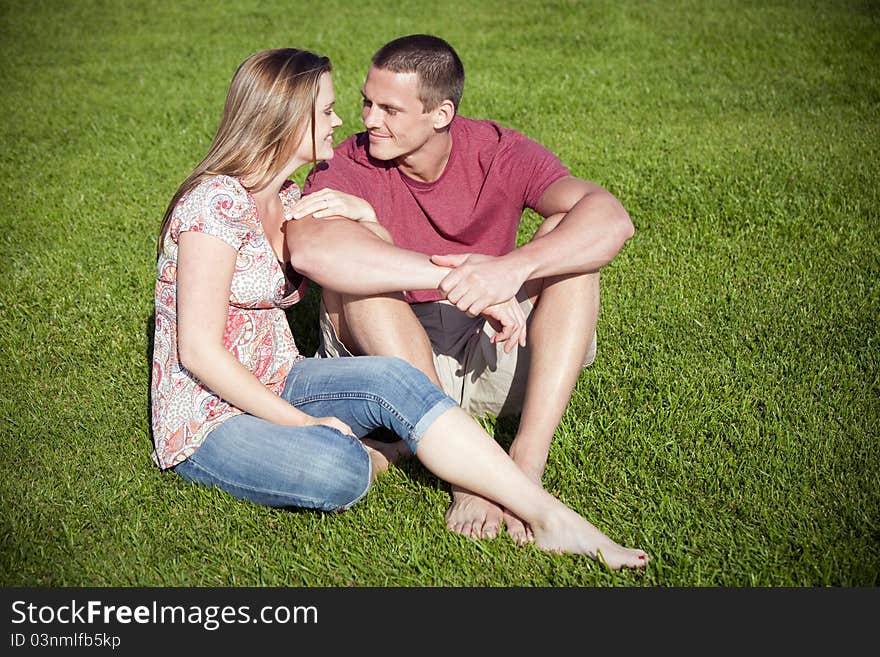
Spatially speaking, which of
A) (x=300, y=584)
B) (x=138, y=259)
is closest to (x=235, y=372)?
(x=300, y=584)

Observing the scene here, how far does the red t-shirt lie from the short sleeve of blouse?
101cm

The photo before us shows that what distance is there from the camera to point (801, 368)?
512 cm

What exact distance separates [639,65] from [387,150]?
8.08m

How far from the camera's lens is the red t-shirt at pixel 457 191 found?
4.89m

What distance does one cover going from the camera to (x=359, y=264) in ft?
13.5

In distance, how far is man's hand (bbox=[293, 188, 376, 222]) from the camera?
4.31 metres

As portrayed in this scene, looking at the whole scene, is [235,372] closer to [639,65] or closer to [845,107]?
[845,107]

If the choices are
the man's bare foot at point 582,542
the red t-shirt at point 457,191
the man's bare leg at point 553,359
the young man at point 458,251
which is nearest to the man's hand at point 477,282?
the young man at point 458,251

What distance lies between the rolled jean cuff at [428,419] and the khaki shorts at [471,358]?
0.90m

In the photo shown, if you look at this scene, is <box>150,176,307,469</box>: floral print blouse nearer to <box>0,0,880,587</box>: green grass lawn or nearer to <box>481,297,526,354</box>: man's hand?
<box>0,0,880,587</box>: green grass lawn

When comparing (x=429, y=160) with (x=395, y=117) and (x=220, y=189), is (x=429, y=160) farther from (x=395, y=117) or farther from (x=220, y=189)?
(x=220, y=189)

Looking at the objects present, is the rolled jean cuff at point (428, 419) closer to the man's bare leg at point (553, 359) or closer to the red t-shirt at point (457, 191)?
the man's bare leg at point (553, 359)

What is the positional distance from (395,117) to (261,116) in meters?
0.94

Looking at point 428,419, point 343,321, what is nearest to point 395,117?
point 343,321
